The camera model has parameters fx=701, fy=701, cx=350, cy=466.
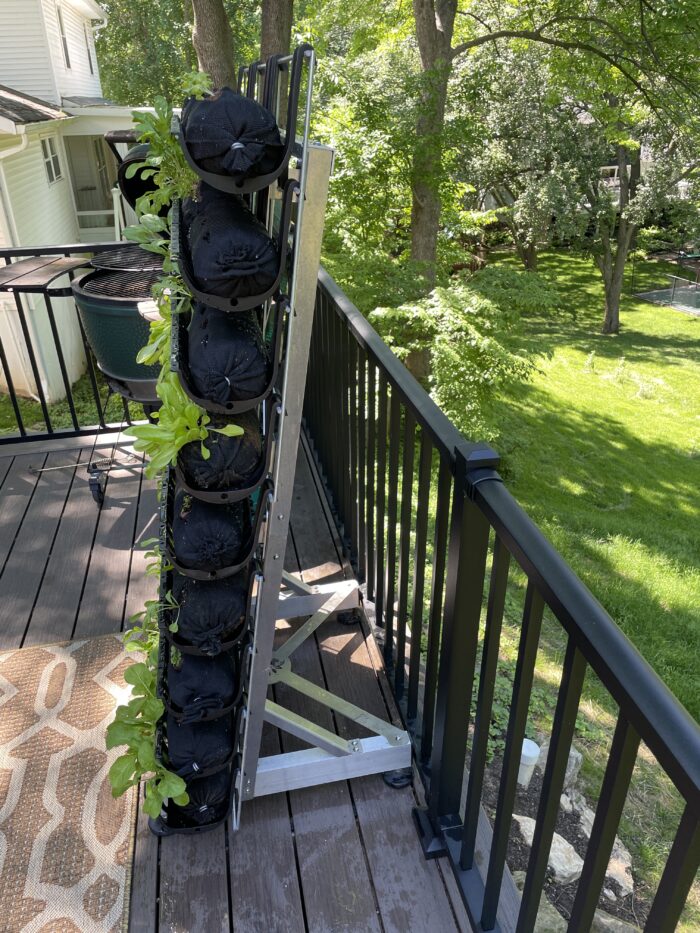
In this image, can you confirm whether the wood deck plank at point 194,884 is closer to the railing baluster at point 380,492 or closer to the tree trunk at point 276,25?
the railing baluster at point 380,492

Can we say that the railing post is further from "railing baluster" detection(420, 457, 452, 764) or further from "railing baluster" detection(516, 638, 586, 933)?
"railing baluster" detection(516, 638, 586, 933)

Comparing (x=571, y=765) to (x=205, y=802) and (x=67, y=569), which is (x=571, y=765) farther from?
(x=67, y=569)

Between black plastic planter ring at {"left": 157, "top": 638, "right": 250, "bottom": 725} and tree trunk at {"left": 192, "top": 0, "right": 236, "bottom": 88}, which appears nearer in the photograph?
black plastic planter ring at {"left": 157, "top": 638, "right": 250, "bottom": 725}

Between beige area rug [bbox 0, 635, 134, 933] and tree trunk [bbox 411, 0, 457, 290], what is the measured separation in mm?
6049

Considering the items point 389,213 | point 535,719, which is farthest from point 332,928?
point 389,213

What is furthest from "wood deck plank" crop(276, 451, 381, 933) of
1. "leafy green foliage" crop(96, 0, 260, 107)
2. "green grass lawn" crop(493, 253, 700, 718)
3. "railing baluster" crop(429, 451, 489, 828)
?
"leafy green foliage" crop(96, 0, 260, 107)

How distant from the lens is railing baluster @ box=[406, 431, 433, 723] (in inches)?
62.6

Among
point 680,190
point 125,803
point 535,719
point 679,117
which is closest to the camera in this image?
point 125,803

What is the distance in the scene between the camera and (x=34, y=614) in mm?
2420

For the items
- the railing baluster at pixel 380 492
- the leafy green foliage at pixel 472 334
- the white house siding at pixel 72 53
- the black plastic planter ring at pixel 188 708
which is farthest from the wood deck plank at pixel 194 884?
the white house siding at pixel 72 53

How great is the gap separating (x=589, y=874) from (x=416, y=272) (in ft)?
23.7

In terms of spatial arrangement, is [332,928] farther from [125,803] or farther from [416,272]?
[416,272]

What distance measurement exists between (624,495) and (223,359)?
328 inches

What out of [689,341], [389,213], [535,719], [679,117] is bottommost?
[689,341]
